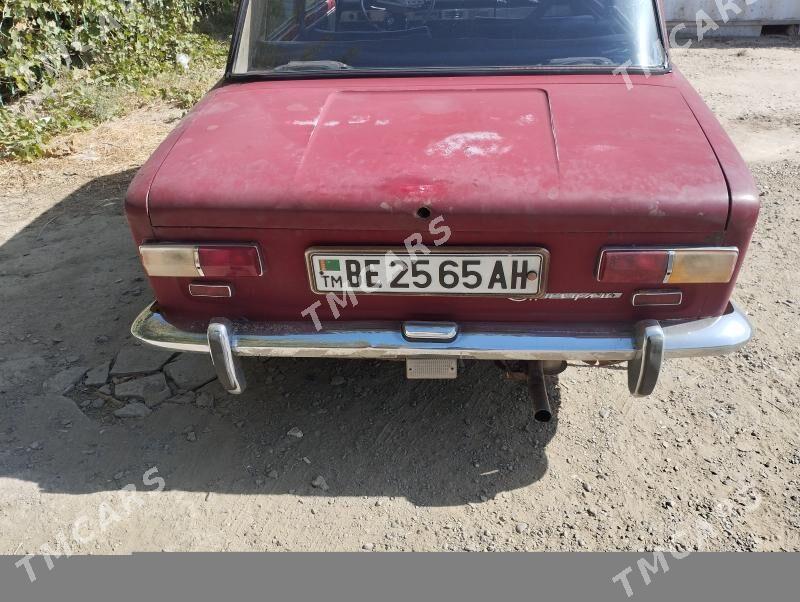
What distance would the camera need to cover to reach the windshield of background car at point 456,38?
267cm

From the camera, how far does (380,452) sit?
260cm

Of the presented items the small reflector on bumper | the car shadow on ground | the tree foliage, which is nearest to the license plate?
the small reflector on bumper

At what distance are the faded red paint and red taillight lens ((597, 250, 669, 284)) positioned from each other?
0.13 ft

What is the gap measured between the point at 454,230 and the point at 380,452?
1.08 metres

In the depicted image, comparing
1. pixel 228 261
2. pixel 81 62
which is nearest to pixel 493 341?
pixel 228 261

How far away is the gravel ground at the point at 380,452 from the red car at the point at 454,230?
1.28 ft

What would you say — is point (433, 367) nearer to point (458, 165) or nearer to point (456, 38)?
point (458, 165)

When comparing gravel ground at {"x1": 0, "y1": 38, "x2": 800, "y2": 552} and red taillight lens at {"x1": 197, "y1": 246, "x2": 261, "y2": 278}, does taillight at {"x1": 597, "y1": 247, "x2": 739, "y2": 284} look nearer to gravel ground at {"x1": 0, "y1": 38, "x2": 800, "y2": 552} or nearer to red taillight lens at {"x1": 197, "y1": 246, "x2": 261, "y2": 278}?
gravel ground at {"x1": 0, "y1": 38, "x2": 800, "y2": 552}

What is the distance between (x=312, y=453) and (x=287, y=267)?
891 mm

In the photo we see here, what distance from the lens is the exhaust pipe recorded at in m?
2.41

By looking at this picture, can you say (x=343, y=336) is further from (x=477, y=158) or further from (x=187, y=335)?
(x=477, y=158)

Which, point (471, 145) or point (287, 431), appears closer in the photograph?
point (471, 145)

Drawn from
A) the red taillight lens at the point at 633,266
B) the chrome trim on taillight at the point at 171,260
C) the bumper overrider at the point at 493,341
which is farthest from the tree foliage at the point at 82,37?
the red taillight lens at the point at 633,266

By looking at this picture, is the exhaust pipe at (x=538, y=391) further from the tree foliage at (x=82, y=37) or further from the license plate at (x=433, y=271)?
the tree foliage at (x=82, y=37)
